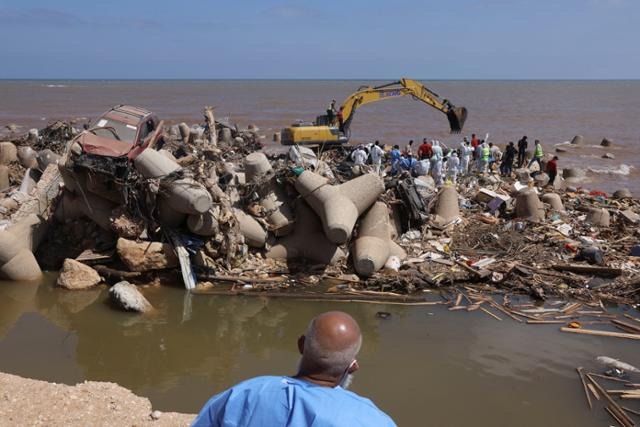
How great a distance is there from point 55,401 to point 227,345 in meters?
2.62

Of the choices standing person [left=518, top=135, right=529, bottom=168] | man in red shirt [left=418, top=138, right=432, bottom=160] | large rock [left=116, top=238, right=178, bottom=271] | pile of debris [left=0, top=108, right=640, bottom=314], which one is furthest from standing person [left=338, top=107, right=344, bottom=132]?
large rock [left=116, top=238, right=178, bottom=271]

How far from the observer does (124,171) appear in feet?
32.4

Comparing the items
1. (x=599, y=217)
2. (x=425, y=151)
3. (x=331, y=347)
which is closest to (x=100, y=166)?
(x=331, y=347)

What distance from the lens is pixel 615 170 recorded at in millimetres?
23859

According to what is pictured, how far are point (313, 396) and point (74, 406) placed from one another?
4291 mm

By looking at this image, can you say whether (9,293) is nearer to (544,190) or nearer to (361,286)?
(361,286)

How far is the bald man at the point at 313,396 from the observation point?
7.27ft

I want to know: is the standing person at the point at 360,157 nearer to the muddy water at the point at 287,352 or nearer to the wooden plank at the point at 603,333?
the muddy water at the point at 287,352

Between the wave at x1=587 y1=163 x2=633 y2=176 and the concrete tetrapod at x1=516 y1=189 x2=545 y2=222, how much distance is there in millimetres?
11952

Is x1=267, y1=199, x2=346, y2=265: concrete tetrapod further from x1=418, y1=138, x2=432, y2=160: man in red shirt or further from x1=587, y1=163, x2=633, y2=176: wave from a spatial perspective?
x1=587, y1=163, x2=633, y2=176: wave

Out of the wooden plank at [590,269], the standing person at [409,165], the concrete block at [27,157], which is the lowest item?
the wooden plank at [590,269]

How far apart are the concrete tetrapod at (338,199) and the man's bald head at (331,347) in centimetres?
725

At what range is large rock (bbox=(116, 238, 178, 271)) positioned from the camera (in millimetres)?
9484

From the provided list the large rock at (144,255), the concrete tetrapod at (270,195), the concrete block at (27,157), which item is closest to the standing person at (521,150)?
the concrete tetrapod at (270,195)
